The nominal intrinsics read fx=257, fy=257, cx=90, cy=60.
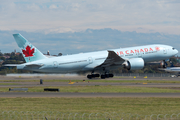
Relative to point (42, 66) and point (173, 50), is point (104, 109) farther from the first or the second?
point (173, 50)

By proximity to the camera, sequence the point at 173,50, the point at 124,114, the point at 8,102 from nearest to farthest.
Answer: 1. the point at 124,114
2. the point at 8,102
3. the point at 173,50

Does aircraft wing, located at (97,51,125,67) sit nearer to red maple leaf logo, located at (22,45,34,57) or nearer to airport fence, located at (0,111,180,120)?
red maple leaf logo, located at (22,45,34,57)

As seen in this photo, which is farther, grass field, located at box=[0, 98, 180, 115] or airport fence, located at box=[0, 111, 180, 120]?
grass field, located at box=[0, 98, 180, 115]

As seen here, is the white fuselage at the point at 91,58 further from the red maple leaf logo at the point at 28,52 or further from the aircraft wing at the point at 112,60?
the red maple leaf logo at the point at 28,52

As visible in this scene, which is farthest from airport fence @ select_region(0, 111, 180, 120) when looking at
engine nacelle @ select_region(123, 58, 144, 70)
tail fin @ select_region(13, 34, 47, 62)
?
engine nacelle @ select_region(123, 58, 144, 70)

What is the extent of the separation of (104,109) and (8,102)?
34.4 ft

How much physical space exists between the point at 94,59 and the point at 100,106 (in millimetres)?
31997

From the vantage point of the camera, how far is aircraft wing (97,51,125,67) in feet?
174

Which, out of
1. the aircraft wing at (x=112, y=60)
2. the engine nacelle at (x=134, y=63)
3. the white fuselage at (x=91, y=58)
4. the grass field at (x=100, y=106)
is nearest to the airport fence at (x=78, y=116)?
the grass field at (x=100, y=106)

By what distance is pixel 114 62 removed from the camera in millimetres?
54625

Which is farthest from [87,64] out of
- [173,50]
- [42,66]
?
[173,50]

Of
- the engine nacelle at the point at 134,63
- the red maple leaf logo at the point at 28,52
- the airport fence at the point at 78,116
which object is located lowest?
the airport fence at the point at 78,116

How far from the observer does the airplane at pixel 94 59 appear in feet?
171

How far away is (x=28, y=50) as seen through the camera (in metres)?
52.6
